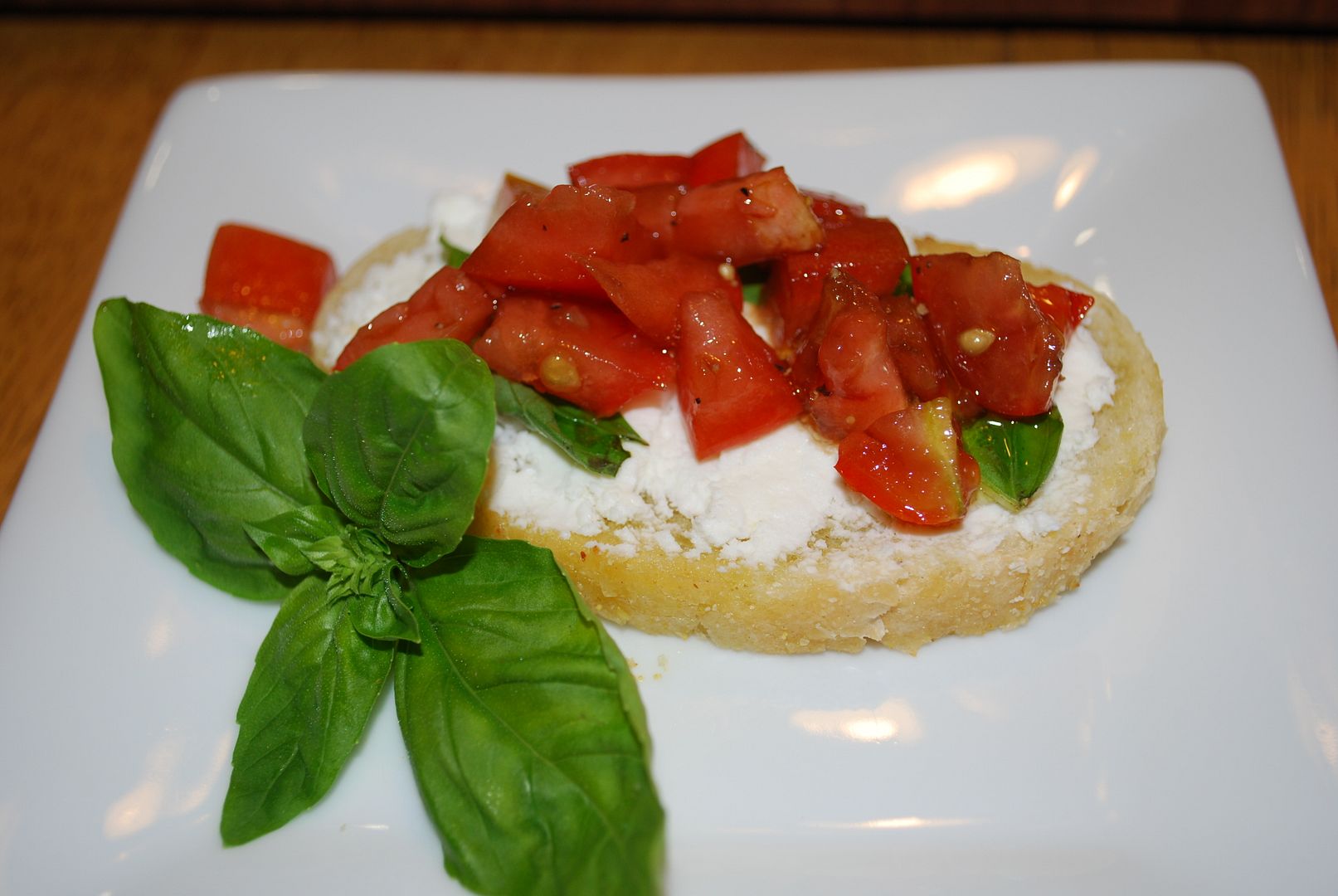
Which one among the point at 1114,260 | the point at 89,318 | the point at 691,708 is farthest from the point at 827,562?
the point at 89,318

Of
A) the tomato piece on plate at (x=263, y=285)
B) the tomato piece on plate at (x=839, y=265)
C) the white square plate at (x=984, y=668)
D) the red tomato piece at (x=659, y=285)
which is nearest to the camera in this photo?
the white square plate at (x=984, y=668)

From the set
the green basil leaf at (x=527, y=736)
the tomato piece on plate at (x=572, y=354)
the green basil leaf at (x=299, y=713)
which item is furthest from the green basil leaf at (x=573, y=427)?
the green basil leaf at (x=299, y=713)

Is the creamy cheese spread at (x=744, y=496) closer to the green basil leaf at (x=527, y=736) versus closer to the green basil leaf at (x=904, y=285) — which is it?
the green basil leaf at (x=527, y=736)

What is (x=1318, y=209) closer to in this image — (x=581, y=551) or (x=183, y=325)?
(x=581, y=551)

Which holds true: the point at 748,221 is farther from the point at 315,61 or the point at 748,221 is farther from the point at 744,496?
the point at 315,61

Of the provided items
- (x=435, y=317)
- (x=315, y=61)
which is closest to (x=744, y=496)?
(x=435, y=317)
